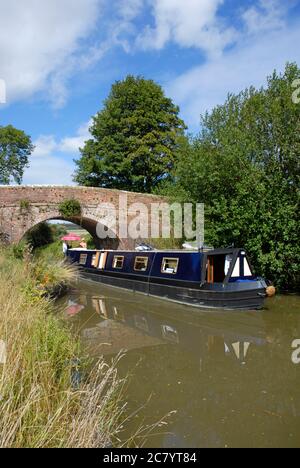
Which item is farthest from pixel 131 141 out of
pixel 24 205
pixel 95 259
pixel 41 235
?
pixel 95 259

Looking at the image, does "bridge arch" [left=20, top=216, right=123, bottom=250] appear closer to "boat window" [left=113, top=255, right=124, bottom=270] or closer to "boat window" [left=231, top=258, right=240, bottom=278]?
"boat window" [left=113, top=255, right=124, bottom=270]

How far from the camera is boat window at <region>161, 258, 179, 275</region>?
956 cm

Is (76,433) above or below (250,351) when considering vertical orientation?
above

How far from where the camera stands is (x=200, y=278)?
8.71 m

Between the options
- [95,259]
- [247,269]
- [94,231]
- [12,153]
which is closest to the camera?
[247,269]

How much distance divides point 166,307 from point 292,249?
360 centimetres

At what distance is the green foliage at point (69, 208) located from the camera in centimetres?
1630

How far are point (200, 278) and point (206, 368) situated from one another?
3.82 m

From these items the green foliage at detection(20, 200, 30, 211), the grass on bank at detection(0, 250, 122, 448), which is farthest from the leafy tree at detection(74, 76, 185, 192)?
the grass on bank at detection(0, 250, 122, 448)

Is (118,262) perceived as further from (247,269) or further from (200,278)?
(247,269)

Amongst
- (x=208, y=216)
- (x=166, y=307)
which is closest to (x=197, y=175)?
(x=208, y=216)

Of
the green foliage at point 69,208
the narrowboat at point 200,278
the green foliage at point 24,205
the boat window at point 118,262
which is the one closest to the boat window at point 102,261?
the boat window at point 118,262
